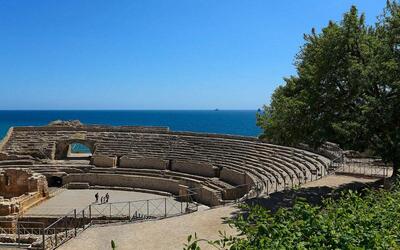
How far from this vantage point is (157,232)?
16.9 metres

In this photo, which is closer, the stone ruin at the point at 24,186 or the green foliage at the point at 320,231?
the green foliage at the point at 320,231

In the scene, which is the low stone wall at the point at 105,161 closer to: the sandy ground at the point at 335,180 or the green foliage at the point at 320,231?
the sandy ground at the point at 335,180

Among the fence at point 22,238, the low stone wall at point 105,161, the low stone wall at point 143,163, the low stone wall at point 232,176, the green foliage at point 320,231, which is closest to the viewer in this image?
the green foliage at point 320,231

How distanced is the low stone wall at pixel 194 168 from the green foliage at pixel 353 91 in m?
14.0

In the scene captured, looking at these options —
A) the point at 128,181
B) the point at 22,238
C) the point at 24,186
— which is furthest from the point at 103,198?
the point at 22,238

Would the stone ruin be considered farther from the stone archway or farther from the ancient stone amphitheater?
the stone archway

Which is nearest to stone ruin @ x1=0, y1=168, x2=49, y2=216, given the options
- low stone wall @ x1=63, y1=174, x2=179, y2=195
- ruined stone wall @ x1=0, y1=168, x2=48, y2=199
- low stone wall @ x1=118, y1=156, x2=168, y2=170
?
ruined stone wall @ x1=0, y1=168, x2=48, y2=199

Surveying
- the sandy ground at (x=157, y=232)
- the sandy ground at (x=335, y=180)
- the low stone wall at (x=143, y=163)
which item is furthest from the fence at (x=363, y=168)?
the low stone wall at (x=143, y=163)

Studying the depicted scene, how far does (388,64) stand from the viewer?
Result: 18141 millimetres

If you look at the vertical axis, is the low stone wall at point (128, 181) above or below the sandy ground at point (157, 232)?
below

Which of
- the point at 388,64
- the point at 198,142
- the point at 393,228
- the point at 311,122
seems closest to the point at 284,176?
the point at 311,122

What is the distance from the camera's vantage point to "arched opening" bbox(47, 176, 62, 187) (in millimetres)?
38409

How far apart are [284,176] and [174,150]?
50.7 ft

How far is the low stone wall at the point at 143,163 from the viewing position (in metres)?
37.7
